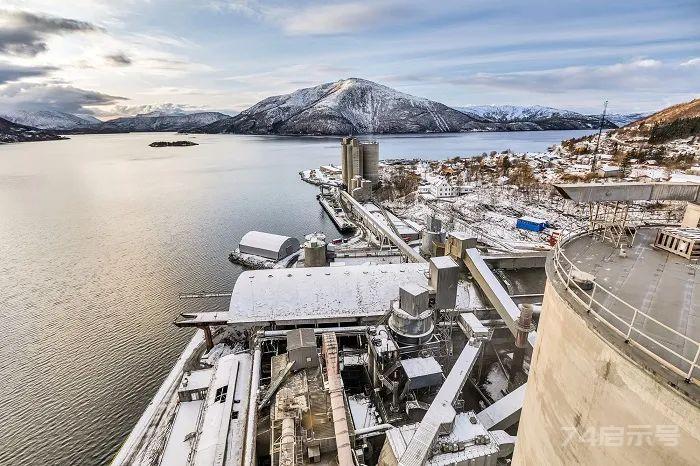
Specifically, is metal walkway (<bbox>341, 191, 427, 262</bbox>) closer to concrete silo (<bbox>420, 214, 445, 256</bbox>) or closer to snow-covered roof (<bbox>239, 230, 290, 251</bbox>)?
concrete silo (<bbox>420, 214, 445, 256</bbox>)

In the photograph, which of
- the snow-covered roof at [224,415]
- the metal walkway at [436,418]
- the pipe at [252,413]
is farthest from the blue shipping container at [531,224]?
the snow-covered roof at [224,415]

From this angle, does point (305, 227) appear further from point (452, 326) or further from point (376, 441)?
point (376, 441)

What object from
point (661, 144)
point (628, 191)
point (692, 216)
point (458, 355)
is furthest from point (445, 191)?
point (661, 144)

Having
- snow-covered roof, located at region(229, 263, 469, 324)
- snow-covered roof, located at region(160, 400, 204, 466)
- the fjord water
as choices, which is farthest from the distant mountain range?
snow-covered roof, located at region(160, 400, 204, 466)

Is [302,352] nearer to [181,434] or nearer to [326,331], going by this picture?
[326,331]

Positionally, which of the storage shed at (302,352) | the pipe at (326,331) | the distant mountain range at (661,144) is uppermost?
the distant mountain range at (661,144)

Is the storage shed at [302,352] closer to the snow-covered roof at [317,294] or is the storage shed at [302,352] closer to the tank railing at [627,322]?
the snow-covered roof at [317,294]

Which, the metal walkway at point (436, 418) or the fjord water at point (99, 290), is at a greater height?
the metal walkway at point (436, 418)
